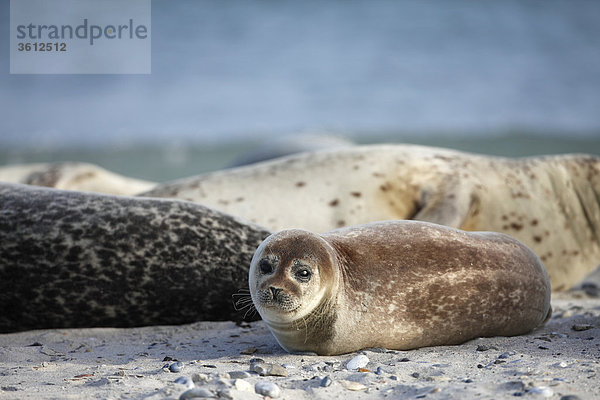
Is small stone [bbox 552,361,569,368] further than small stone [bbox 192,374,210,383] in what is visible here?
Yes

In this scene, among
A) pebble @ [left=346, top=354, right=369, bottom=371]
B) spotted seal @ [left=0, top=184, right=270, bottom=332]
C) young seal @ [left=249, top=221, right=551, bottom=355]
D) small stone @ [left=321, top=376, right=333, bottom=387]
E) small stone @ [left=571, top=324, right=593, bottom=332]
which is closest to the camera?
small stone @ [left=321, top=376, right=333, bottom=387]

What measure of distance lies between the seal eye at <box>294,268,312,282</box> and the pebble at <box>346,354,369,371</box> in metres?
0.33

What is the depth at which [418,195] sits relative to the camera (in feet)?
15.3

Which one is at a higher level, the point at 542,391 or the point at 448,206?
the point at 448,206

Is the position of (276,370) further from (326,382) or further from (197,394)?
(197,394)

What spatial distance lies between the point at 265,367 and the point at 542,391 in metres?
0.88

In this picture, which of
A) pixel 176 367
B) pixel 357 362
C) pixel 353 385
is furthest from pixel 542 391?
pixel 176 367

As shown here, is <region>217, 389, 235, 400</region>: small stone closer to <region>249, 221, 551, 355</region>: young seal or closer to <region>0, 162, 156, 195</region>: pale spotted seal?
<region>249, 221, 551, 355</region>: young seal

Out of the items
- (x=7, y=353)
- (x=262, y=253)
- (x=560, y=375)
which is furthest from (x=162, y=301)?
(x=560, y=375)

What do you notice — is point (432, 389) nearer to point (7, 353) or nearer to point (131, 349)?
point (131, 349)

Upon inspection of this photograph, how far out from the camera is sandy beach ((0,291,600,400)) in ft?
6.73

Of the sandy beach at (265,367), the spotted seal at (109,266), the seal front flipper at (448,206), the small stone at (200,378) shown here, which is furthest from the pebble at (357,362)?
the seal front flipper at (448,206)

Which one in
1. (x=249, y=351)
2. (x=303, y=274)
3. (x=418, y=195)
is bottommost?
(x=249, y=351)

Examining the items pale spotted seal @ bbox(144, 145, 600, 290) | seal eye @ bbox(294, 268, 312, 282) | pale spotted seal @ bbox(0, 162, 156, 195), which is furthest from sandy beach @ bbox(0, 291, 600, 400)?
pale spotted seal @ bbox(0, 162, 156, 195)
